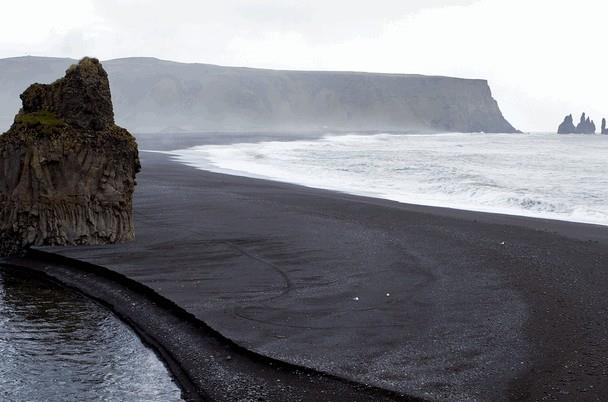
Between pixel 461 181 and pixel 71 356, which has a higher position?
pixel 461 181

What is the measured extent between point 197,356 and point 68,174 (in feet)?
20.7

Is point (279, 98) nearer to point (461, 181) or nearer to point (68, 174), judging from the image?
point (461, 181)

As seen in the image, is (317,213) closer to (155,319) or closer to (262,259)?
(262,259)

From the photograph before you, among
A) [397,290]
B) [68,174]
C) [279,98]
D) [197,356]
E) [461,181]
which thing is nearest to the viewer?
[197,356]

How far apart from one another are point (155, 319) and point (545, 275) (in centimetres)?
588

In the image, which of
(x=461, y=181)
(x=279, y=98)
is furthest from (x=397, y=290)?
(x=279, y=98)


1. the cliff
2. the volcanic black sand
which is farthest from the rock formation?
the cliff

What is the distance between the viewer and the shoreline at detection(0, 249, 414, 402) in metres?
5.62

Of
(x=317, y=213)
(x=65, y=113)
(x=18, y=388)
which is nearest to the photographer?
(x=18, y=388)

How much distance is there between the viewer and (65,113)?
12266mm

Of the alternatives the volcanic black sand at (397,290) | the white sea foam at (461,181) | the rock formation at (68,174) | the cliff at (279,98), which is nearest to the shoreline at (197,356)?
the volcanic black sand at (397,290)

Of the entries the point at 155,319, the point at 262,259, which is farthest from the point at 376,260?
the point at 155,319

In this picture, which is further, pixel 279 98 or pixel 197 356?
pixel 279 98

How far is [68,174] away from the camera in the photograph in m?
11.5
